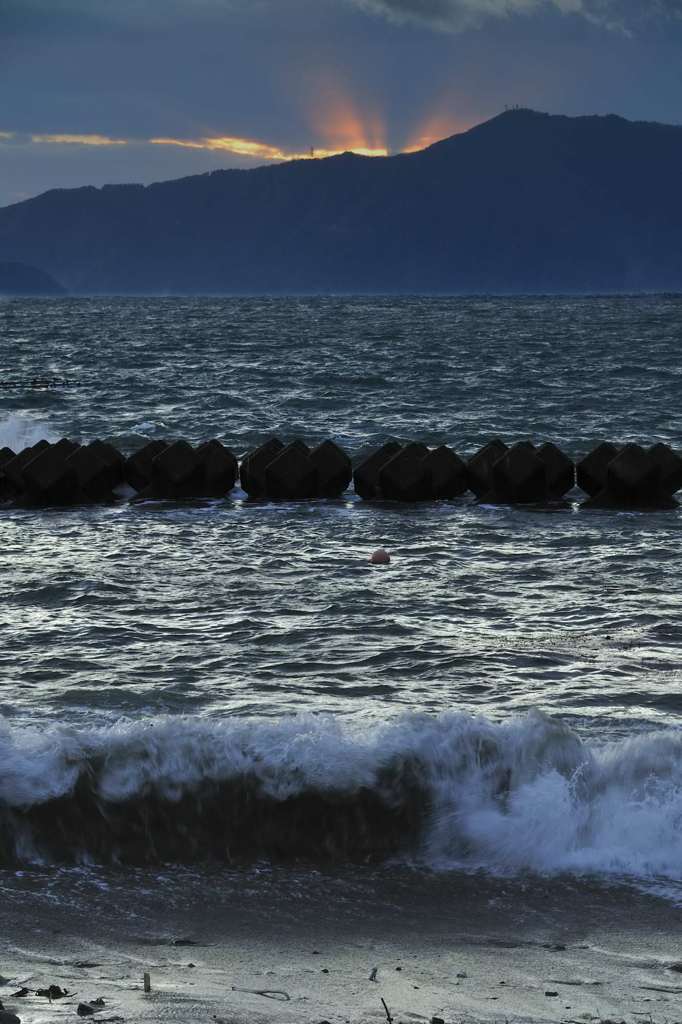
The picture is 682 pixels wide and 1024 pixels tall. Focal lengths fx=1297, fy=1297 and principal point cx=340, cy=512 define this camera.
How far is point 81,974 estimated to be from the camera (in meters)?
6.02

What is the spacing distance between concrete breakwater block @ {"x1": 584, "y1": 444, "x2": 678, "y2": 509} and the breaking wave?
11.8 meters

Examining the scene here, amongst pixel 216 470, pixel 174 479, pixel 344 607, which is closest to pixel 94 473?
pixel 174 479

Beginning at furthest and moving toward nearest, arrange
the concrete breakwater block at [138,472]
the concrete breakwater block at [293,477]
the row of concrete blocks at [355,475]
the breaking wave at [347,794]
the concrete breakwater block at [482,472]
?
the concrete breakwater block at [138,472], the concrete breakwater block at [293,477], the concrete breakwater block at [482,472], the row of concrete blocks at [355,475], the breaking wave at [347,794]

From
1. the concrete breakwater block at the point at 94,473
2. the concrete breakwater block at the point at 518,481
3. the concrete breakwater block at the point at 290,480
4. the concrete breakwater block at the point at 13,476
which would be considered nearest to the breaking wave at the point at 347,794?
the concrete breakwater block at the point at 518,481

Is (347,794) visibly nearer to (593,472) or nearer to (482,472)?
(482,472)

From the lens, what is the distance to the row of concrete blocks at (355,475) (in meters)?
20.6

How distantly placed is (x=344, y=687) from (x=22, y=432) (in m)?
25.3

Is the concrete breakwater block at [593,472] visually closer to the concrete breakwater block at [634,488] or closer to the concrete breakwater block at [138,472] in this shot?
the concrete breakwater block at [634,488]

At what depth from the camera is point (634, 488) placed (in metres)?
20.3

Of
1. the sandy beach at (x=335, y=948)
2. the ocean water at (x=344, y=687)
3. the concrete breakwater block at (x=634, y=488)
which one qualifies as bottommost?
the sandy beach at (x=335, y=948)

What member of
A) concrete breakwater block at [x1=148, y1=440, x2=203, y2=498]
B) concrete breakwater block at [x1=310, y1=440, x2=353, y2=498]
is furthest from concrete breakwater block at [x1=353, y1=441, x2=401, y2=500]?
concrete breakwater block at [x1=148, y1=440, x2=203, y2=498]

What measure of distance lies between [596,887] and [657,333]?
304ft

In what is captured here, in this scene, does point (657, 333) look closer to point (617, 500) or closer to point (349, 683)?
point (617, 500)

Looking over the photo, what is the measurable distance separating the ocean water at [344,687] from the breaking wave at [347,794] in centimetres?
2
